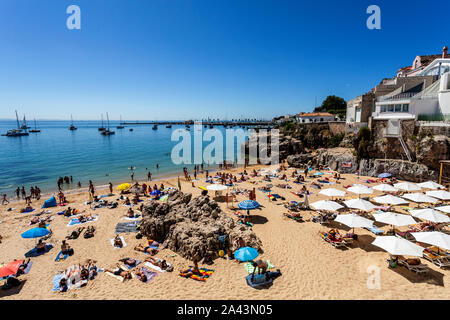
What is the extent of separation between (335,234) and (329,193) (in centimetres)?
394

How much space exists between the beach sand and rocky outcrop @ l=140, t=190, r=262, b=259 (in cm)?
61

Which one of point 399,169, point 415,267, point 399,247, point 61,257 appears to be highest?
point 399,169

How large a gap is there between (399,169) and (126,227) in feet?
77.3

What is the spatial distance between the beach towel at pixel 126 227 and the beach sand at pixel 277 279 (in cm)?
41

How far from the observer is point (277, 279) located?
28.0ft

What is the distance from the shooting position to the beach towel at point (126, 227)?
13.2 meters

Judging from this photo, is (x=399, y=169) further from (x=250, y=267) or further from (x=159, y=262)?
(x=159, y=262)

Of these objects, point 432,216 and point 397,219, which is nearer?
point 397,219

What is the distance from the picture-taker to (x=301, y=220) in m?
13.4

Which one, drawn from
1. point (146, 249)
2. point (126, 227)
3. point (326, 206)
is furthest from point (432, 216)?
point (126, 227)

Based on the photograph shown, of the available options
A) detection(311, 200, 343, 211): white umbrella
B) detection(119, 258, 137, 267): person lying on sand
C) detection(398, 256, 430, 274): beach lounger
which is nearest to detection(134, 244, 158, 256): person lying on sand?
detection(119, 258, 137, 267): person lying on sand

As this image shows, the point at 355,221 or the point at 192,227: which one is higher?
the point at 355,221
